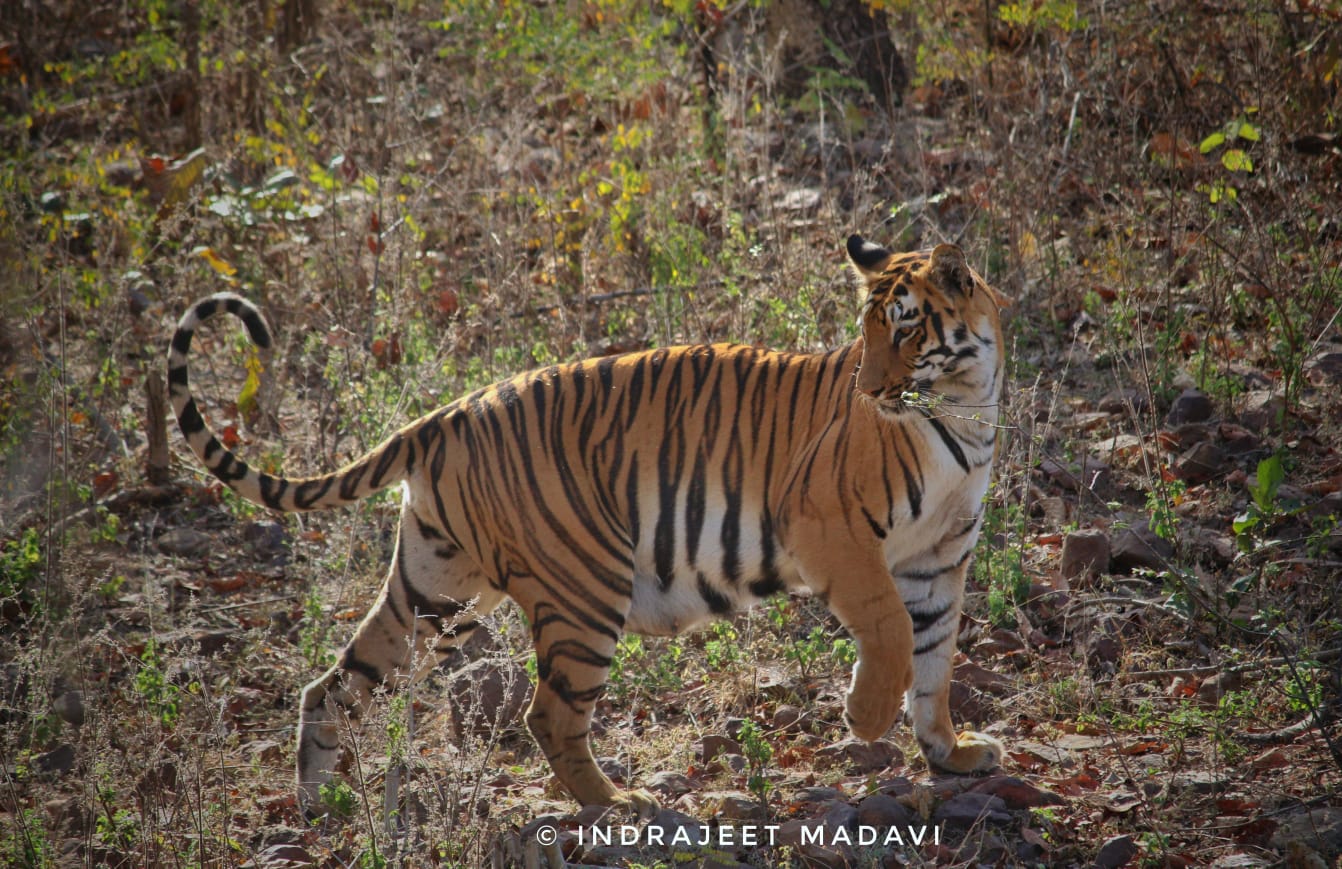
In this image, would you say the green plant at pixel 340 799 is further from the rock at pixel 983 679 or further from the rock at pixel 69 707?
the rock at pixel 983 679

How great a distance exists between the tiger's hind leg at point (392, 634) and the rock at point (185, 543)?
200 cm

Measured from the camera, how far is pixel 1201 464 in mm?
5277

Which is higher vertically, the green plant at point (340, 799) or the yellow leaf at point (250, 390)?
the yellow leaf at point (250, 390)

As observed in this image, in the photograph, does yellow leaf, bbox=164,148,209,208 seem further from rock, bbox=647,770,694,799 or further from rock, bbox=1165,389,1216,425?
rock, bbox=1165,389,1216,425

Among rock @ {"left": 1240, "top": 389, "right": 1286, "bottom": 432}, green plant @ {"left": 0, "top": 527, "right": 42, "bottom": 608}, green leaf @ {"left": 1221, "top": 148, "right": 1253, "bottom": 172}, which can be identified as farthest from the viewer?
green leaf @ {"left": 1221, "top": 148, "right": 1253, "bottom": 172}

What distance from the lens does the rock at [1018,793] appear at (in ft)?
11.9

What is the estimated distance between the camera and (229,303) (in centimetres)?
418

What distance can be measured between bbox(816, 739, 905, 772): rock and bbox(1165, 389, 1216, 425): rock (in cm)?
233

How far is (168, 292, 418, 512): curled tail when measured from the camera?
4086mm

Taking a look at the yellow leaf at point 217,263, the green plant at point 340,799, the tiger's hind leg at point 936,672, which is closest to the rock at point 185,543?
the yellow leaf at point 217,263

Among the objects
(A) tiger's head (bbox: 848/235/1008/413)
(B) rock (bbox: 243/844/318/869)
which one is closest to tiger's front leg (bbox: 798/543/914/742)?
(A) tiger's head (bbox: 848/235/1008/413)

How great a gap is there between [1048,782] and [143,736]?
2707 mm

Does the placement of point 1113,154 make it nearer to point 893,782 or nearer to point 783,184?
point 783,184

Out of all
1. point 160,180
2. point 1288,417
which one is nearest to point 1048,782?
point 1288,417
